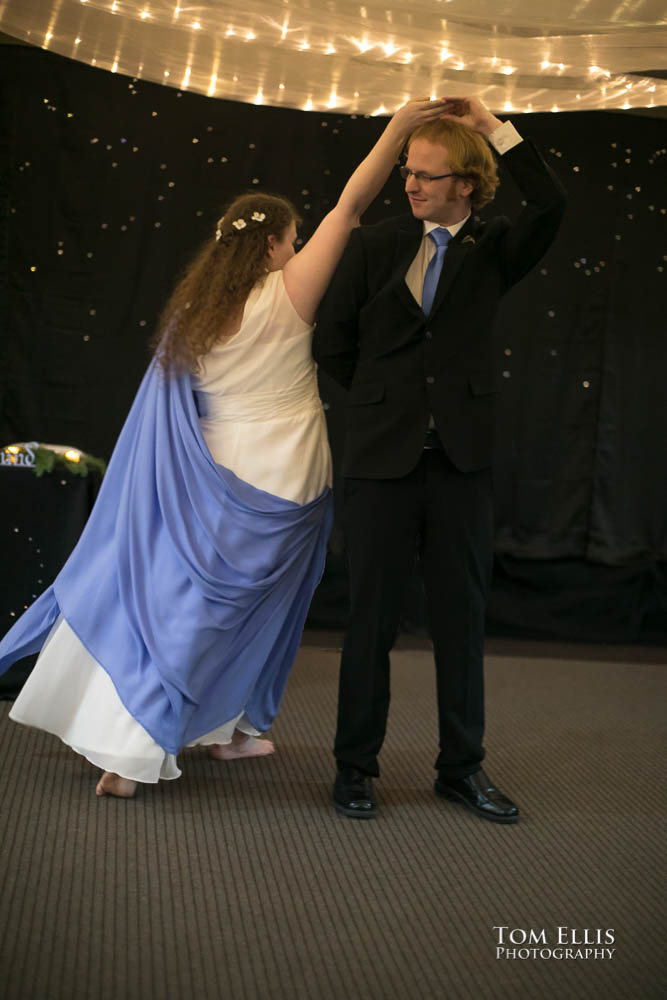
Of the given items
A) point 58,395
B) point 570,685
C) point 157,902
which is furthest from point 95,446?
point 157,902

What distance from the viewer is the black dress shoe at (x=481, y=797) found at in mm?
2648

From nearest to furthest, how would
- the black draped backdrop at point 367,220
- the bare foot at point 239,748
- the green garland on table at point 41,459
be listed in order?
the bare foot at point 239,748
the green garland on table at point 41,459
the black draped backdrop at point 367,220

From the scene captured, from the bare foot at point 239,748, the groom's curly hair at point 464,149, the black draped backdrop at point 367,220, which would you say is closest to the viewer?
the groom's curly hair at point 464,149

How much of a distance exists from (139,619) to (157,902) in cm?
76

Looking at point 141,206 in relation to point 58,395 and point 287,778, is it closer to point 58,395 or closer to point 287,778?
point 58,395

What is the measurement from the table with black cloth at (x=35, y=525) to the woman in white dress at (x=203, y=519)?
757 millimetres

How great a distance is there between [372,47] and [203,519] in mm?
1360

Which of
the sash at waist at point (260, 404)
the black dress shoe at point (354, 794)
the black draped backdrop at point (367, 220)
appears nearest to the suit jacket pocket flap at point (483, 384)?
the sash at waist at point (260, 404)

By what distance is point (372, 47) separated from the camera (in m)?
2.88

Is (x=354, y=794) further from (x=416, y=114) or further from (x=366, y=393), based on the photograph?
(x=416, y=114)

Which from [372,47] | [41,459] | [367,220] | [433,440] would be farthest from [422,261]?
[367,220]

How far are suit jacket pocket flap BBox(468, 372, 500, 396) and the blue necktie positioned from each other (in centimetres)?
22

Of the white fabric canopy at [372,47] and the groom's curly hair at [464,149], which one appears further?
the white fabric canopy at [372,47]

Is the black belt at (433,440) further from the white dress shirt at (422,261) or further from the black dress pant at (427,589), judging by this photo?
the white dress shirt at (422,261)
